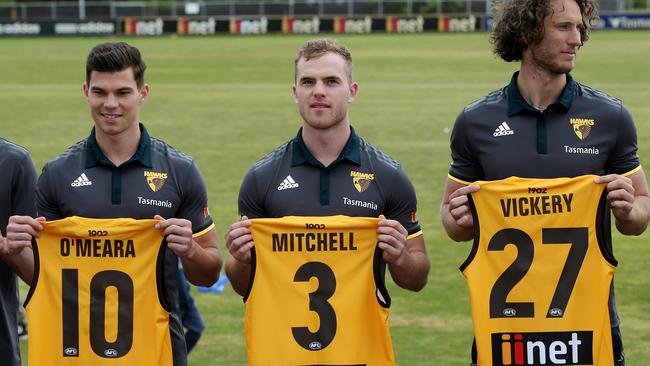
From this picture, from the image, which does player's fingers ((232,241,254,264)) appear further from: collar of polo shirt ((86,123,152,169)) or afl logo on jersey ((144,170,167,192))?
collar of polo shirt ((86,123,152,169))

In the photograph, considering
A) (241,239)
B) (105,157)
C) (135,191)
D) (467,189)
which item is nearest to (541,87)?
(467,189)

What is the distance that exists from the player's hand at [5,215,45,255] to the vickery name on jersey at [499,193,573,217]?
215cm

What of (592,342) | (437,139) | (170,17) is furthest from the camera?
(170,17)

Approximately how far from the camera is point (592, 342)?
20.3 ft

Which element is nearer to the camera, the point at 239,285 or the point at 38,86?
the point at 239,285

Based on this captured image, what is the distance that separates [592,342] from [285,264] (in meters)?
1.43

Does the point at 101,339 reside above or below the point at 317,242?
below

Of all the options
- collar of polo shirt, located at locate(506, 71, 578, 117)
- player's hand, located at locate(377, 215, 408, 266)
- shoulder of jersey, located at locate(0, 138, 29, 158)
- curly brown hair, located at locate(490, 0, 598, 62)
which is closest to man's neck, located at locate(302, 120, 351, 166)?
player's hand, located at locate(377, 215, 408, 266)

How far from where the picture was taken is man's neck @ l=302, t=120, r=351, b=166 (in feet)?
21.0

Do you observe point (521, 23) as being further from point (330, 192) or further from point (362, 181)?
point (330, 192)

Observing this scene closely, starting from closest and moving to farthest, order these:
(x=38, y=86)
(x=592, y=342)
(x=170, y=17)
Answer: (x=592, y=342), (x=38, y=86), (x=170, y=17)

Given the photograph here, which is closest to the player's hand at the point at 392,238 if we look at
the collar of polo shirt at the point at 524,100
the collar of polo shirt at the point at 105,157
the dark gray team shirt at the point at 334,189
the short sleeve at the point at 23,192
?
the dark gray team shirt at the point at 334,189

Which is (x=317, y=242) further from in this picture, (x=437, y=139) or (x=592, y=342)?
(x=437, y=139)

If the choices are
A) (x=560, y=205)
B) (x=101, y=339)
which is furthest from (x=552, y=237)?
(x=101, y=339)
